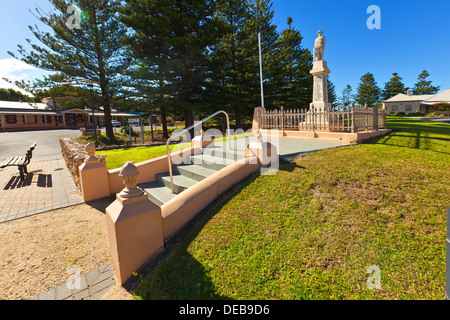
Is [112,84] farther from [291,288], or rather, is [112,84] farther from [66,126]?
[66,126]

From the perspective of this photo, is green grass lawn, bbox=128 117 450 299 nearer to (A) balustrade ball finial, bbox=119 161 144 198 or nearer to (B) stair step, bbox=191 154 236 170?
(A) balustrade ball finial, bbox=119 161 144 198

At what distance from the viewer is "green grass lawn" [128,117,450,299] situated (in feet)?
7.31

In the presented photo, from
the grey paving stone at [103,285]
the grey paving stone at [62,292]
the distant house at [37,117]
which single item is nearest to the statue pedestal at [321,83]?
the grey paving stone at [103,285]

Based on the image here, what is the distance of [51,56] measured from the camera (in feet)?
53.1

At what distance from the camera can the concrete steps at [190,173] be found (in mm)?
4902

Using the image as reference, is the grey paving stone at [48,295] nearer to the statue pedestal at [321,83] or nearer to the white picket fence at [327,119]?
the white picket fence at [327,119]

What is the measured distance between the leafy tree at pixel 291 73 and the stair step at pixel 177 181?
1883 cm

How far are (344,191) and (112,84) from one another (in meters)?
18.9

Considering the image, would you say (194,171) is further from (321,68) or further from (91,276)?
(321,68)

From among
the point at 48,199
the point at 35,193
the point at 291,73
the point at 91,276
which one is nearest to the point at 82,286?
the point at 91,276

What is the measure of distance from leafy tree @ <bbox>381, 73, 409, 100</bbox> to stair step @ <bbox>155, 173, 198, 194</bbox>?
73.6 metres

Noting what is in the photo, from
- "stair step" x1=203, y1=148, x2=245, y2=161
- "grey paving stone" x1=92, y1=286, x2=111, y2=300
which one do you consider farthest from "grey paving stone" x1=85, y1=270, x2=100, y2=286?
"stair step" x1=203, y1=148, x2=245, y2=161

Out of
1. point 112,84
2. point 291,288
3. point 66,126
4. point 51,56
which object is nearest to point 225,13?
point 112,84

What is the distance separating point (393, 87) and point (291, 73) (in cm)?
5322
